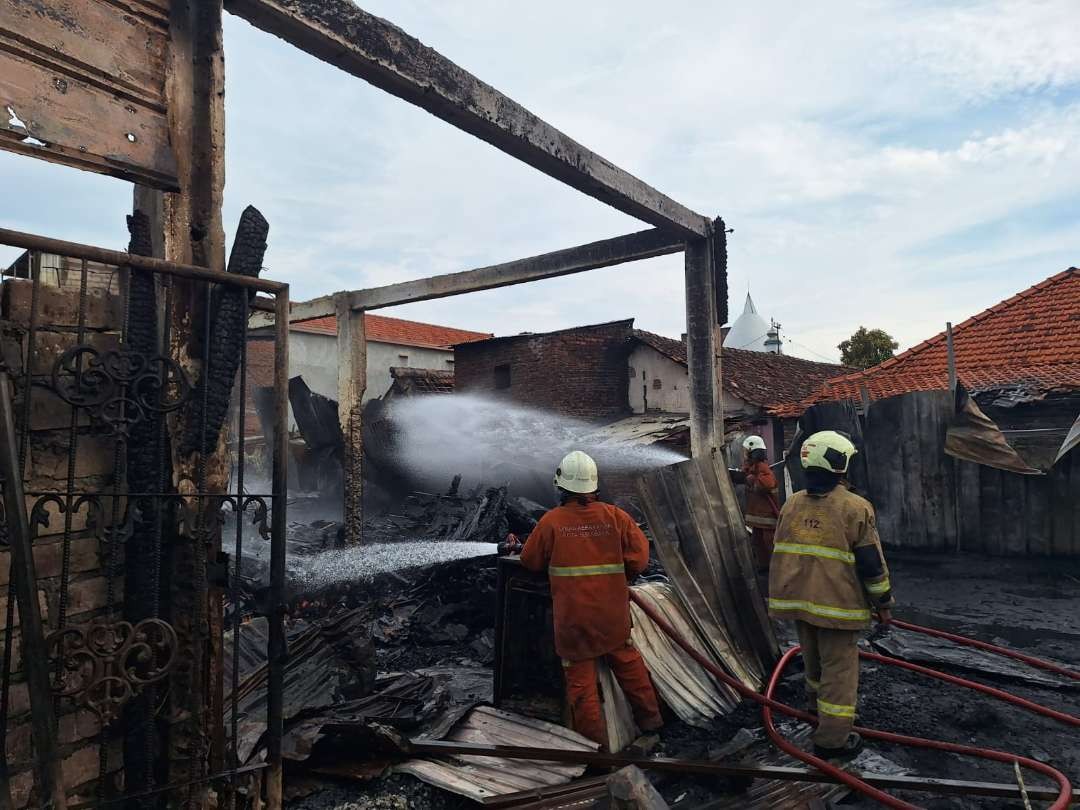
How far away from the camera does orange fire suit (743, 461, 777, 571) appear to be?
26.9 ft

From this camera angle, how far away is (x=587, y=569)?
4211 mm

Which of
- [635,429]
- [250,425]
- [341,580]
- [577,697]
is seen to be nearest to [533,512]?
[341,580]

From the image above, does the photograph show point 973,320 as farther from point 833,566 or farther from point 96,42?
point 96,42

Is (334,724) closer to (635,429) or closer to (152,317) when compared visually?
(152,317)

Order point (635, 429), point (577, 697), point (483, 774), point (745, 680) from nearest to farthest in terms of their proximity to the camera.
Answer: point (483, 774), point (577, 697), point (745, 680), point (635, 429)

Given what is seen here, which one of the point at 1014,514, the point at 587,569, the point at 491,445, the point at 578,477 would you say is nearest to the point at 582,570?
the point at 587,569

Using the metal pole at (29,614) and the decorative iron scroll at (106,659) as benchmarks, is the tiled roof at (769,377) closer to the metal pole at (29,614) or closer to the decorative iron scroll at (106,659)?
the decorative iron scroll at (106,659)

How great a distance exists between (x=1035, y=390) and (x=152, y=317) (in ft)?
39.4

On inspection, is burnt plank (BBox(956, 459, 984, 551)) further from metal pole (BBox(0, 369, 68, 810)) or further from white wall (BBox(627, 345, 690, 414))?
metal pole (BBox(0, 369, 68, 810))

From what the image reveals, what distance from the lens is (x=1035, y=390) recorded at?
10.2 metres

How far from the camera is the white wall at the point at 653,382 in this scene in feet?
60.6

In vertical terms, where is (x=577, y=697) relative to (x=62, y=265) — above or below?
below

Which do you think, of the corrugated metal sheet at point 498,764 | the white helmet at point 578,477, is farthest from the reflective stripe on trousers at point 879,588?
the corrugated metal sheet at point 498,764

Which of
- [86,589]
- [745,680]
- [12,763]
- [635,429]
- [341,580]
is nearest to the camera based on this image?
[12,763]
